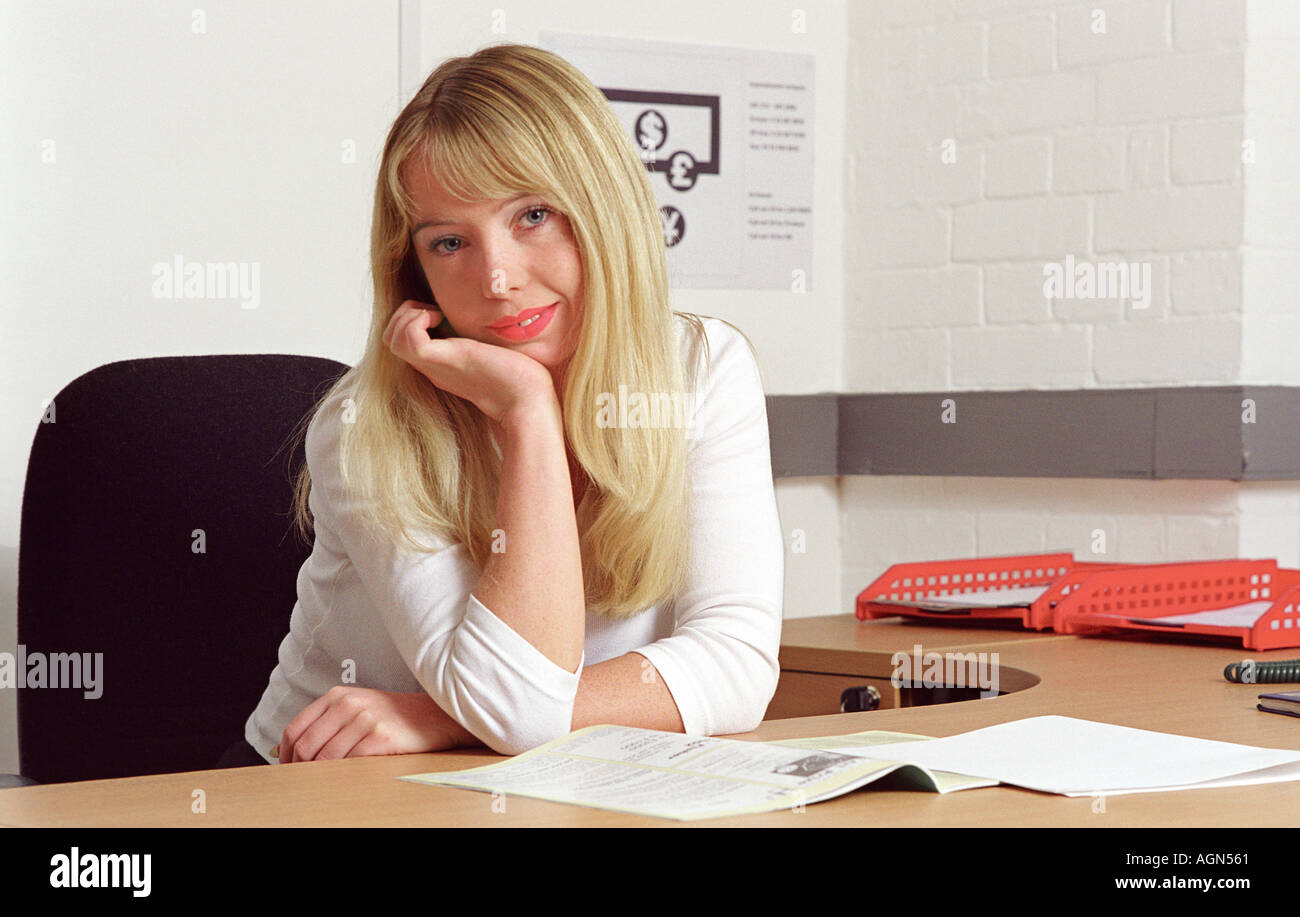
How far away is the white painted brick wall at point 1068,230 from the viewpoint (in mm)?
2611

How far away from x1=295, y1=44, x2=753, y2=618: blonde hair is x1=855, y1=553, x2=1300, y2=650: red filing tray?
0.77m

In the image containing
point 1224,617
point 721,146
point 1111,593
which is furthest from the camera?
point 721,146

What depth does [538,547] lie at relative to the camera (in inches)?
50.1

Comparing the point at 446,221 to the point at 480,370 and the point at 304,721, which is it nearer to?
the point at 480,370

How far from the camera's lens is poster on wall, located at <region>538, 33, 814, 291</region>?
9.88 ft

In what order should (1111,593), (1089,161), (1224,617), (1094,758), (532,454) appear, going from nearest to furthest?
(1094,758)
(532,454)
(1224,617)
(1111,593)
(1089,161)

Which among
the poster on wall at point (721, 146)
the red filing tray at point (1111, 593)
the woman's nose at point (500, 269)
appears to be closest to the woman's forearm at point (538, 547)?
the woman's nose at point (500, 269)

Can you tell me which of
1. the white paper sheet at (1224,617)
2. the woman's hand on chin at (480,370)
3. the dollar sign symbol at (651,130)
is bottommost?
the white paper sheet at (1224,617)

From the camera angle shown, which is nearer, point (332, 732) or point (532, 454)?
point (332, 732)

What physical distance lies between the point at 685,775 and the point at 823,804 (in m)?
0.10

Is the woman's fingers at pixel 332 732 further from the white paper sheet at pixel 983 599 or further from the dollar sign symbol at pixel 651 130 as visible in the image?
the dollar sign symbol at pixel 651 130

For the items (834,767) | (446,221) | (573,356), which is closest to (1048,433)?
(573,356)

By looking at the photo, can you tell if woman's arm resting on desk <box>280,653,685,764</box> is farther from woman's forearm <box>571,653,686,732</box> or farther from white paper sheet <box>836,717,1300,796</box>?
white paper sheet <box>836,717,1300,796</box>

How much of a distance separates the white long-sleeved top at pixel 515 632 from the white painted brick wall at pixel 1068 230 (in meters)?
A: 1.37
